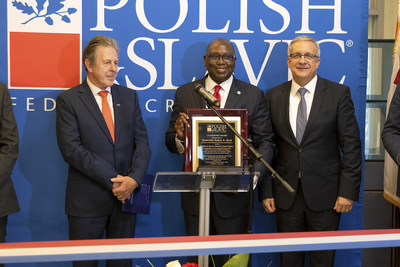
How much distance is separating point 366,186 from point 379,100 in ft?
2.74

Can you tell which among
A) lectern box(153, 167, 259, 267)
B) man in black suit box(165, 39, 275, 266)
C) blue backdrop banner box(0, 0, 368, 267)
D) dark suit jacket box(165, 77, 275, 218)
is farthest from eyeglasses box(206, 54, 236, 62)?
lectern box(153, 167, 259, 267)

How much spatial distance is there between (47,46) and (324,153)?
2.20 metres

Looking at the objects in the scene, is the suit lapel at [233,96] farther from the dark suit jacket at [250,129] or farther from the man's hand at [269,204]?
the man's hand at [269,204]

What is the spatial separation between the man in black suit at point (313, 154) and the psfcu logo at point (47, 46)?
1.63 meters

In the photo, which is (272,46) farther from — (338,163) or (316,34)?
(338,163)

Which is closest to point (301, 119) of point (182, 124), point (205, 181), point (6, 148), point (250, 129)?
point (250, 129)

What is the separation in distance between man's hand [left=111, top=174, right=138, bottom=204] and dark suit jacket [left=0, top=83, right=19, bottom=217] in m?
0.65

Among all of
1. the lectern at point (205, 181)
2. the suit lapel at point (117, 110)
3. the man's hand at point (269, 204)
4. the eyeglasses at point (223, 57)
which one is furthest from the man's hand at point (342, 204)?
the suit lapel at point (117, 110)

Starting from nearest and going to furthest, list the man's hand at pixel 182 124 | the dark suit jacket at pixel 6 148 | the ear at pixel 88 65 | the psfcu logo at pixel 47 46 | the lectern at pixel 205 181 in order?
the lectern at pixel 205 181 → the man's hand at pixel 182 124 → the dark suit jacket at pixel 6 148 → the ear at pixel 88 65 → the psfcu logo at pixel 47 46

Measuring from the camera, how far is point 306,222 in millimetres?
3322

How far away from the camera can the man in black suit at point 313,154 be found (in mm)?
3225

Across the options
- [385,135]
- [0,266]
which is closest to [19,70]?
[0,266]

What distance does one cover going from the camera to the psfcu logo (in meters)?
3.65

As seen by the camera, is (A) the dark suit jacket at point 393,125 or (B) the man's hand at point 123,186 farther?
(B) the man's hand at point 123,186
